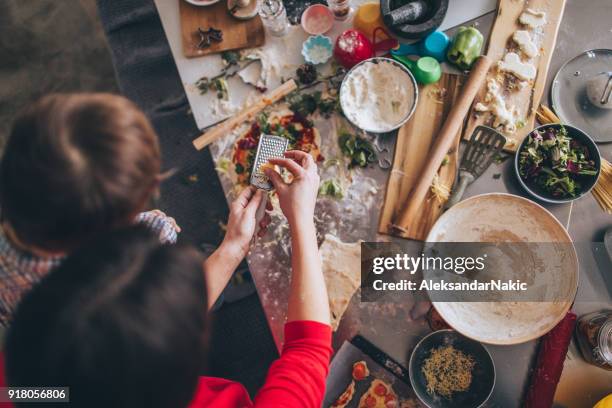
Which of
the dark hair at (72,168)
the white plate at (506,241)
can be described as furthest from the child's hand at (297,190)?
the dark hair at (72,168)

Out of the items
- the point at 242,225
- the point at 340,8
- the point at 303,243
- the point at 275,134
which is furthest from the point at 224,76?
the point at 303,243

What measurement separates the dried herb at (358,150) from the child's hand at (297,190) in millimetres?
231

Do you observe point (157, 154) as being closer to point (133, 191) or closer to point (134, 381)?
point (133, 191)

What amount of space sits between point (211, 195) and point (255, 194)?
2.41 feet

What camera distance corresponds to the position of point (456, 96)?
1.38 meters

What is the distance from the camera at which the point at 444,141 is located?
4.30 feet

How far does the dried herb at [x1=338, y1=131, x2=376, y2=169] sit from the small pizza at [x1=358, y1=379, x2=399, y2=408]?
26.0 inches

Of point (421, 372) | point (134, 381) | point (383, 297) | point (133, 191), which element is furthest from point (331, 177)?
point (134, 381)

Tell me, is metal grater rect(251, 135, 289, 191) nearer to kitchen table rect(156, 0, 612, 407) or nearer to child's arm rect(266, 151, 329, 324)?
child's arm rect(266, 151, 329, 324)

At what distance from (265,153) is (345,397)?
76 cm

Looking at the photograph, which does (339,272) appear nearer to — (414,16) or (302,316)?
(302,316)

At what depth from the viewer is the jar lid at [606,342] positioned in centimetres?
116

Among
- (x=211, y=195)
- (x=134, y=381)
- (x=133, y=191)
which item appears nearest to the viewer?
(x=134, y=381)

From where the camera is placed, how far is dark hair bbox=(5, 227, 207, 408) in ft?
1.94
